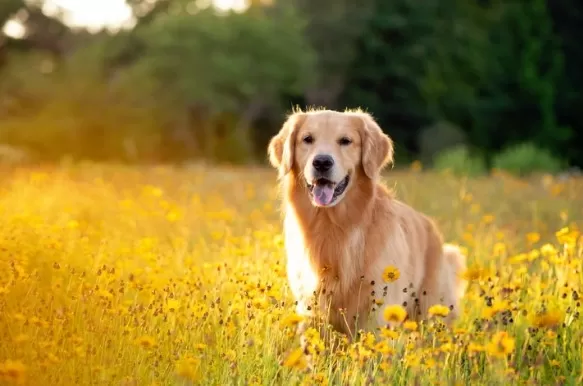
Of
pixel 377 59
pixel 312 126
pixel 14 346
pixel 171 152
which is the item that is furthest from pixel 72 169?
pixel 377 59

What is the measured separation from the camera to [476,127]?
2809cm

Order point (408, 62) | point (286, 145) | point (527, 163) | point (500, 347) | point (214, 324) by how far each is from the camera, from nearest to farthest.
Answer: point (500, 347) → point (214, 324) → point (286, 145) → point (527, 163) → point (408, 62)

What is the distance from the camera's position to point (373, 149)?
13.2ft

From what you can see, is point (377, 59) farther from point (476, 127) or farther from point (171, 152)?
point (171, 152)

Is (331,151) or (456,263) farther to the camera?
(456,263)

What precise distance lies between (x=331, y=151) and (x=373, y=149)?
277 mm

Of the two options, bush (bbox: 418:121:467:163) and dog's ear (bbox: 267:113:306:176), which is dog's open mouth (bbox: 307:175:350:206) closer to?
dog's ear (bbox: 267:113:306:176)

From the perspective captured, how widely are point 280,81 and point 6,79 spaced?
32.5 feet

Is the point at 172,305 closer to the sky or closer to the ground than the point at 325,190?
closer to the ground

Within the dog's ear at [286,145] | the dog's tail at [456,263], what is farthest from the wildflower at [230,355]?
the dog's tail at [456,263]

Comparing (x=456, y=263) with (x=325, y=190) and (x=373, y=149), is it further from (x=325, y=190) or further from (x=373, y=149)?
(x=325, y=190)

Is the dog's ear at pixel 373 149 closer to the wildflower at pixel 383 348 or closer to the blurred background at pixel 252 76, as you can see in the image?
the wildflower at pixel 383 348

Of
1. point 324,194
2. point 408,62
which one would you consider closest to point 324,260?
point 324,194

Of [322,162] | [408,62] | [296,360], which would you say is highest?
[408,62]
